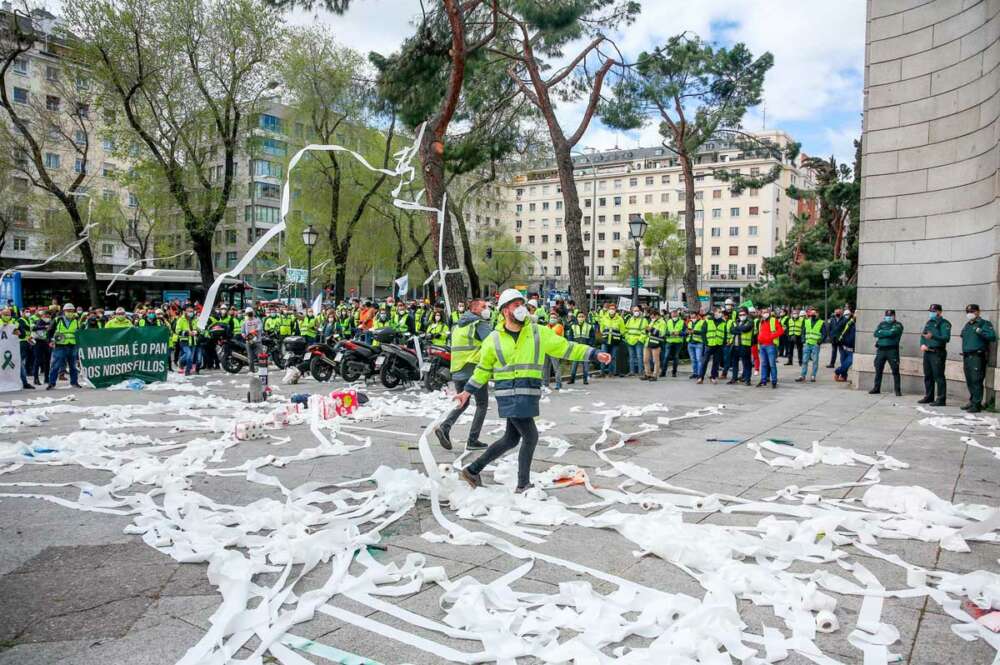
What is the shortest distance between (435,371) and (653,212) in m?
89.6

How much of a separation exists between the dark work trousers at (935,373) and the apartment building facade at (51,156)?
79.2 feet

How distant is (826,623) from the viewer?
363 cm

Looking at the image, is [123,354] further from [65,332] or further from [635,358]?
[635,358]

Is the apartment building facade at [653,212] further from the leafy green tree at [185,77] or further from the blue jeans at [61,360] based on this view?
the blue jeans at [61,360]

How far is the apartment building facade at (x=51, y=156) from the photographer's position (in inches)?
1092

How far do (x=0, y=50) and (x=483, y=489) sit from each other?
27338 mm

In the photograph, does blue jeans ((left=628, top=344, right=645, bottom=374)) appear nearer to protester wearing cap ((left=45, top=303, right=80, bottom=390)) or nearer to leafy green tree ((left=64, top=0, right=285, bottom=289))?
protester wearing cap ((left=45, top=303, right=80, bottom=390))

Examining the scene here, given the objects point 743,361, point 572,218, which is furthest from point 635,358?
point 572,218

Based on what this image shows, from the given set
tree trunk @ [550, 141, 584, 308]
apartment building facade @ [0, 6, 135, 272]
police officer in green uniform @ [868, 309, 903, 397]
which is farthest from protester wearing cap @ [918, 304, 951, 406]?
apartment building facade @ [0, 6, 135, 272]

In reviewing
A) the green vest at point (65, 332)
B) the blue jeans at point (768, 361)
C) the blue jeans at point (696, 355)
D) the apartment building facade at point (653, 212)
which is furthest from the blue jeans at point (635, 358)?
the apartment building facade at point (653, 212)

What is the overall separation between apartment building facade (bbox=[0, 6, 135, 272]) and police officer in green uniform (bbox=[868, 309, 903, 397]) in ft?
76.6

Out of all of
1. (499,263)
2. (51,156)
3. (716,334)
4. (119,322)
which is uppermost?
(51,156)

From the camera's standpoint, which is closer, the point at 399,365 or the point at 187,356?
the point at 399,365

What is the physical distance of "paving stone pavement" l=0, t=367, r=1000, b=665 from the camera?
136 inches
